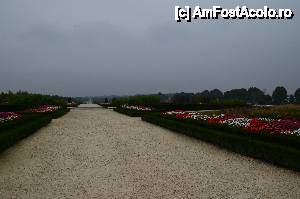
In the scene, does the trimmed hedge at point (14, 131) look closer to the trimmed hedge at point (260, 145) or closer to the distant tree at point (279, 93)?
the trimmed hedge at point (260, 145)

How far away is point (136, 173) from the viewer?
7379 mm

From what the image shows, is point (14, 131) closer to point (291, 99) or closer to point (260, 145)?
point (260, 145)

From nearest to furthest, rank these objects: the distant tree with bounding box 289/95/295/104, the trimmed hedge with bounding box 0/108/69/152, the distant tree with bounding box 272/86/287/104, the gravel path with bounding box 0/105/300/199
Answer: the gravel path with bounding box 0/105/300/199, the trimmed hedge with bounding box 0/108/69/152, the distant tree with bounding box 289/95/295/104, the distant tree with bounding box 272/86/287/104

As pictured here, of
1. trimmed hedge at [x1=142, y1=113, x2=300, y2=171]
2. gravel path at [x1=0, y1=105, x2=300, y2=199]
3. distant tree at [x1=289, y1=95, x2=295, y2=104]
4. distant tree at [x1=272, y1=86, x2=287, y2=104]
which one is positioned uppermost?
distant tree at [x1=272, y1=86, x2=287, y2=104]

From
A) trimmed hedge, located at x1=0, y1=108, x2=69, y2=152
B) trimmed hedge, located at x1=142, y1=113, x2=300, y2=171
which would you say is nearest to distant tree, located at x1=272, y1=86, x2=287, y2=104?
trimmed hedge, located at x1=0, y1=108, x2=69, y2=152

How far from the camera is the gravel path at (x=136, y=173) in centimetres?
603

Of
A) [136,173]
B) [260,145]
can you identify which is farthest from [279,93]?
[136,173]

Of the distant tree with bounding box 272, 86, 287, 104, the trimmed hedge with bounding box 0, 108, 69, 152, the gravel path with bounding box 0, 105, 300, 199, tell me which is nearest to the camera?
the gravel path with bounding box 0, 105, 300, 199

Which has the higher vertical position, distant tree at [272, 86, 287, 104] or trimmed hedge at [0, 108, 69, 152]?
distant tree at [272, 86, 287, 104]

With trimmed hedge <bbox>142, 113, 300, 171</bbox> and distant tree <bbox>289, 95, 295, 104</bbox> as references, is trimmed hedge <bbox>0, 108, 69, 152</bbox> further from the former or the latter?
distant tree <bbox>289, 95, 295, 104</bbox>

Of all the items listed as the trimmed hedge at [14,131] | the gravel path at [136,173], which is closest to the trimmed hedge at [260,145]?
the gravel path at [136,173]

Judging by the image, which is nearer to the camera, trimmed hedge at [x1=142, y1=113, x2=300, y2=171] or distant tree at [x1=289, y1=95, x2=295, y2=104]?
trimmed hedge at [x1=142, y1=113, x2=300, y2=171]

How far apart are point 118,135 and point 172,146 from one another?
326 cm

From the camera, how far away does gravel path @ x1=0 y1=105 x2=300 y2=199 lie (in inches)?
237
